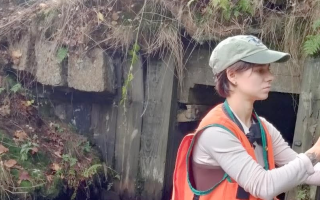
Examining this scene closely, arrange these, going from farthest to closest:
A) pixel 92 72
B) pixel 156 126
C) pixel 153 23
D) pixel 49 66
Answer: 1. pixel 49 66
2. pixel 92 72
3. pixel 156 126
4. pixel 153 23

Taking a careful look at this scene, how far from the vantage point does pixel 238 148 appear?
203 cm

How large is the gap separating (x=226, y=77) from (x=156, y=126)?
3.09 m

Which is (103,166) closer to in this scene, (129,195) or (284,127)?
(129,195)

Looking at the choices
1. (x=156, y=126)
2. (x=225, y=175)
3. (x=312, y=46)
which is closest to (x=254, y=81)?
(x=225, y=175)

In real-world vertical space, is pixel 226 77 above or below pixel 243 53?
below

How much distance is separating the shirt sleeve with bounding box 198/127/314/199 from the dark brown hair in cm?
28

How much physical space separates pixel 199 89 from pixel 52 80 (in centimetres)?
180

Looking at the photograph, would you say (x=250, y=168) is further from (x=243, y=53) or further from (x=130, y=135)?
(x=130, y=135)

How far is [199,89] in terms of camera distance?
5168mm

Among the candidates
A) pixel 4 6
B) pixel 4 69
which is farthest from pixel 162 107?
pixel 4 6

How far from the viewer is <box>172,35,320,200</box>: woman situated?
2.00 metres

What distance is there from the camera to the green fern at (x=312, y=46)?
3711 millimetres

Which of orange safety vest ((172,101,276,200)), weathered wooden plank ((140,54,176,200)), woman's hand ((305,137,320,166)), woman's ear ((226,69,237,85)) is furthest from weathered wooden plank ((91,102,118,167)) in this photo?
woman's hand ((305,137,320,166))

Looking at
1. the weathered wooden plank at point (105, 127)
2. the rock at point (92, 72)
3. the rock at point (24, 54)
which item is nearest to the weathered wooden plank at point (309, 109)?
the rock at point (92, 72)
